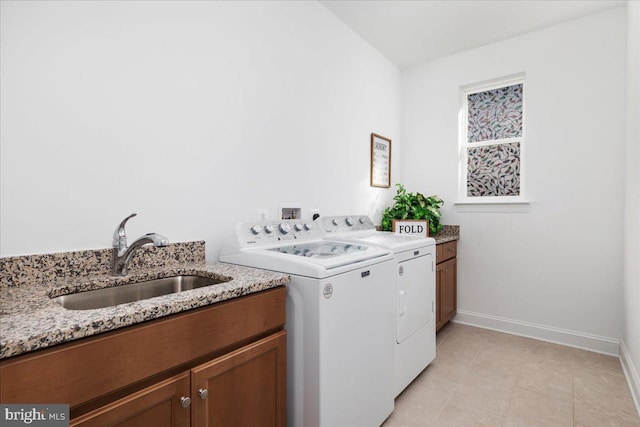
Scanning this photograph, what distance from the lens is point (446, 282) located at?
2.98m

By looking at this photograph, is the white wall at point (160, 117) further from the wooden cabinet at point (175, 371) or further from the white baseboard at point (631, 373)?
the white baseboard at point (631, 373)

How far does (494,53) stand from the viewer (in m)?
3.11

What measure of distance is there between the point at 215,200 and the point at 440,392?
1.82 meters

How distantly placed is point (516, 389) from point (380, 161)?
215 cm

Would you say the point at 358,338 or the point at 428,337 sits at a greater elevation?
the point at 358,338

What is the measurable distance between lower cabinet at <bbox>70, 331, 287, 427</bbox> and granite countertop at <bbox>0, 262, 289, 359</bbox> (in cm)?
21

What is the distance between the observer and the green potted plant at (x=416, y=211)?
313 centimetres

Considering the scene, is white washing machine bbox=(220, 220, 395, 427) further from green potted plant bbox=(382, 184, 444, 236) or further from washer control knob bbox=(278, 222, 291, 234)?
green potted plant bbox=(382, 184, 444, 236)

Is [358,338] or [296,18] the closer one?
[358,338]

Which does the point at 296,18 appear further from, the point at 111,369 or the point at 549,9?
the point at 111,369

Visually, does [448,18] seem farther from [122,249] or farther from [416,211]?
[122,249]

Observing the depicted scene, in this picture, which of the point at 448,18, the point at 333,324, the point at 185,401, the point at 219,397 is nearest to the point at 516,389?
the point at 333,324

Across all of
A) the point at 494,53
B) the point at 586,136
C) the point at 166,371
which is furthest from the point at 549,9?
the point at 166,371
